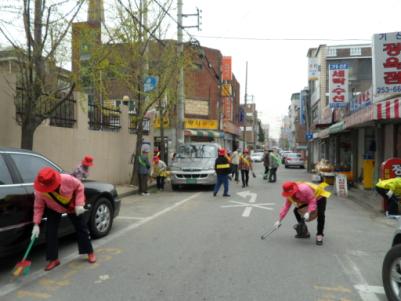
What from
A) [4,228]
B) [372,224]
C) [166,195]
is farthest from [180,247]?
[166,195]

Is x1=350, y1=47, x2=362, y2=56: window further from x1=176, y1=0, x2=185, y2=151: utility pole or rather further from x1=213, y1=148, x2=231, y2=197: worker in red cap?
x1=213, y1=148, x2=231, y2=197: worker in red cap

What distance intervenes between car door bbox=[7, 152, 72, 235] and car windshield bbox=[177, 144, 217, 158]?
9.91 m

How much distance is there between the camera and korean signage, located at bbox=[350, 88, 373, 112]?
43.8ft

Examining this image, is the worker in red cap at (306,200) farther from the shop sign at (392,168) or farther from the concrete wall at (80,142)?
the concrete wall at (80,142)

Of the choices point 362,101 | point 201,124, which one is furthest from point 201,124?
point 362,101

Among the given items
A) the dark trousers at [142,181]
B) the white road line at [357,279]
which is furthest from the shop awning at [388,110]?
the dark trousers at [142,181]

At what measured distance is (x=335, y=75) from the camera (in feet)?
66.7

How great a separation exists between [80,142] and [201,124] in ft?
83.7

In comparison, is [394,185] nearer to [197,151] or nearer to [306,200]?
[306,200]

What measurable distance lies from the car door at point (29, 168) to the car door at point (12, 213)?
92mm

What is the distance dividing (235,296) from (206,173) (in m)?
10.1

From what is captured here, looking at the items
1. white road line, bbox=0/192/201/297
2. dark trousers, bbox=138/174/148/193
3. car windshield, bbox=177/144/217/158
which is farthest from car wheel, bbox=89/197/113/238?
car windshield, bbox=177/144/217/158

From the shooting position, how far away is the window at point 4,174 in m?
4.93

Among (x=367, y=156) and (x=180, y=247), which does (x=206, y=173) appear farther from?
(x=180, y=247)
